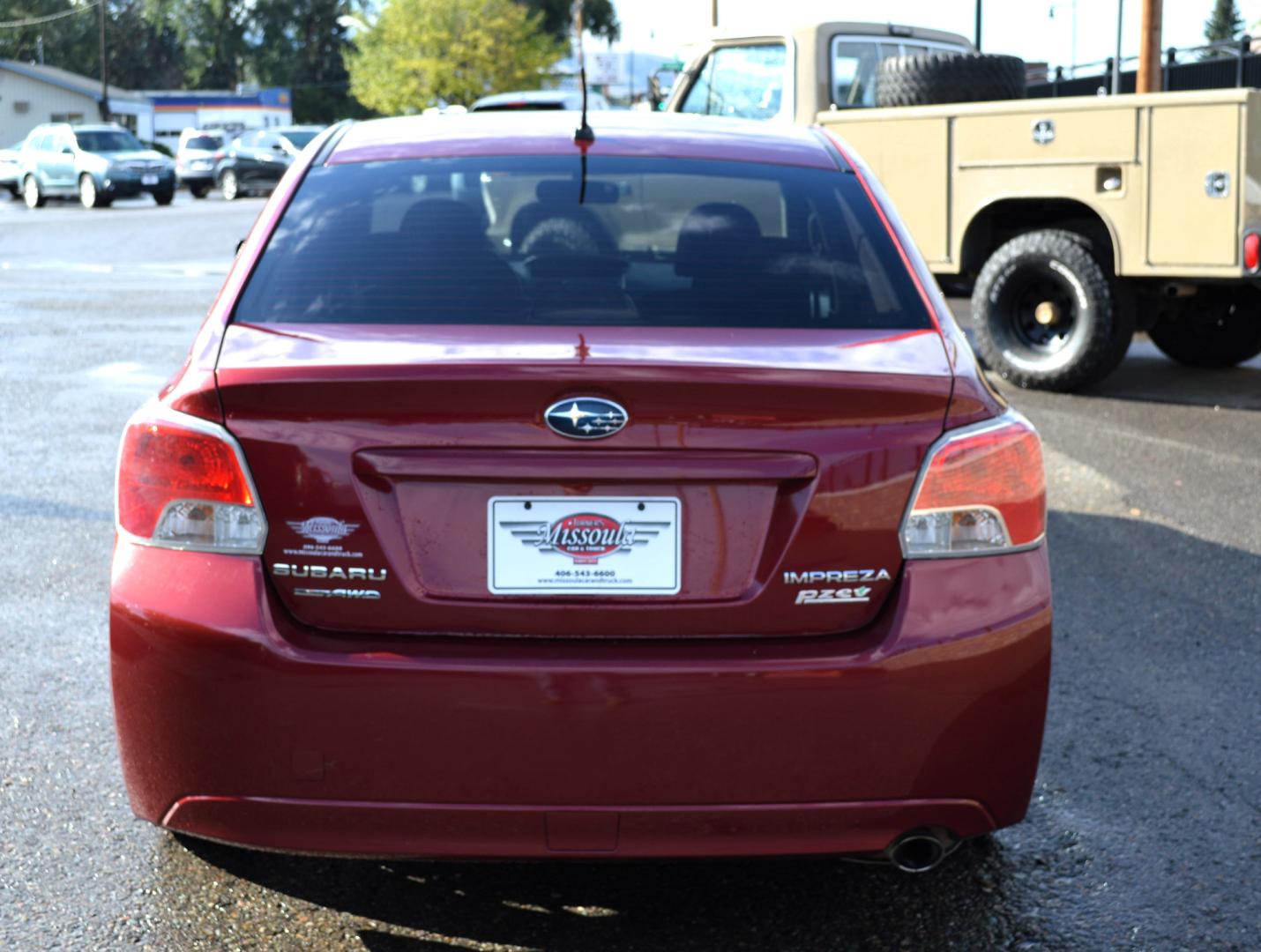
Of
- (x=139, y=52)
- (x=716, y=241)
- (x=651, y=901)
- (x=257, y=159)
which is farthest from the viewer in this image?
(x=139, y=52)

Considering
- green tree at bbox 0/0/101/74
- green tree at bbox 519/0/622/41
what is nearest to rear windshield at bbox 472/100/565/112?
green tree at bbox 519/0/622/41

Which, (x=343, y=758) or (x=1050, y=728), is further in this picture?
(x=1050, y=728)

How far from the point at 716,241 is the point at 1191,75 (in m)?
26.7

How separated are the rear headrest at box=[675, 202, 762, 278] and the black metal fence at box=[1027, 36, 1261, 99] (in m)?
20.8

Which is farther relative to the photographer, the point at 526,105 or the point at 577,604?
the point at 526,105

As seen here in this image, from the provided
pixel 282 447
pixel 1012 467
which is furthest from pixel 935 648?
pixel 282 447

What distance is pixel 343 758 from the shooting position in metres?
2.88

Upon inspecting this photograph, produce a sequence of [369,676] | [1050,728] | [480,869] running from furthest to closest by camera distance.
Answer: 1. [1050,728]
2. [480,869]
3. [369,676]

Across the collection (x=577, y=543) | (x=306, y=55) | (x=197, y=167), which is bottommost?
(x=577, y=543)

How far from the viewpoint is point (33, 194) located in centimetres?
3903

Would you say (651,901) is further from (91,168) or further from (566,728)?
(91,168)

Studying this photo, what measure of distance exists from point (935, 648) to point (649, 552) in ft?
1.68

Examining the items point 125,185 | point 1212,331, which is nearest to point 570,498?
point 1212,331

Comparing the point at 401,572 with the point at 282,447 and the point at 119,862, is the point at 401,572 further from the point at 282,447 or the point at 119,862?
the point at 119,862
